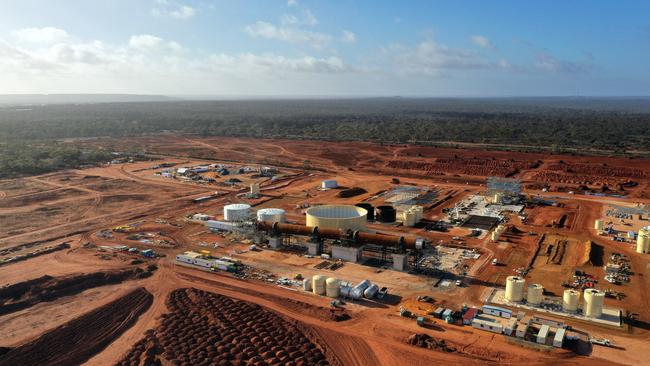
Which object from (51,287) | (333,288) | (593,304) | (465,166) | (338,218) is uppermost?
(338,218)

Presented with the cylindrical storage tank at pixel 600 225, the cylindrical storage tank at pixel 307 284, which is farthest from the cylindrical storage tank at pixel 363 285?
the cylindrical storage tank at pixel 600 225

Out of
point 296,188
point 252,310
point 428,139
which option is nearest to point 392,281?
point 252,310

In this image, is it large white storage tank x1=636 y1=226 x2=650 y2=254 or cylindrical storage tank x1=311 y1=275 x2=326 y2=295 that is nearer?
cylindrical storage tank x1=311 y1=275 x2=326 y2=295

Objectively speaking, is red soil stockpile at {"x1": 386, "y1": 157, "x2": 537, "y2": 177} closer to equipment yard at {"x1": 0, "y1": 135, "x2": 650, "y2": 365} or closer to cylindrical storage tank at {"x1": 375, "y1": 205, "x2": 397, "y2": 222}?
equipment yard at {"x1": 0, "y1": 135, "x2": 650, "y2": 365}

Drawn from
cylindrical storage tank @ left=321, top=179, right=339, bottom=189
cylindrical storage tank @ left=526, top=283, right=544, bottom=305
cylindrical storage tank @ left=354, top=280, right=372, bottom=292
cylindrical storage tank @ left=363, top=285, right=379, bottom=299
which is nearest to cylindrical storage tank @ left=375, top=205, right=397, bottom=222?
cylindrical storage tank @ left=354, top=280, right=372, bottom=292

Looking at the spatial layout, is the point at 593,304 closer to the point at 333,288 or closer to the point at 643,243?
the point at 333,288

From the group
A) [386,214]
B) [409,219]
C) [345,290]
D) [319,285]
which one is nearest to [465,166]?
[386,214]
